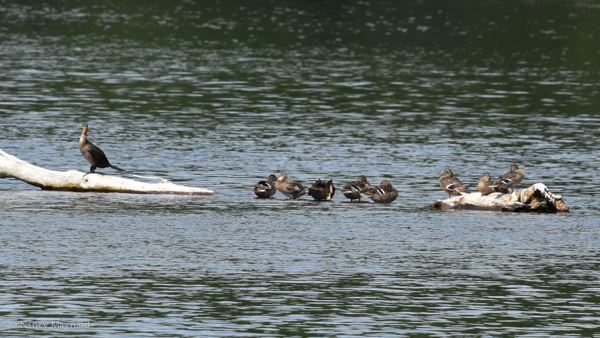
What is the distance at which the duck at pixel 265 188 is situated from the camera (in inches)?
1013

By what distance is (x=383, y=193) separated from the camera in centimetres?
2494

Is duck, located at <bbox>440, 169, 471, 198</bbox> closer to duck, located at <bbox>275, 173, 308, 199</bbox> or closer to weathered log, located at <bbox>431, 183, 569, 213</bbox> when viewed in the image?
weathered log, located at <bbox>431, 183, 569, 213</bbox>

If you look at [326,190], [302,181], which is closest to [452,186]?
[326,190]

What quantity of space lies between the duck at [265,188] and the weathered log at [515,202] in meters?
3.83

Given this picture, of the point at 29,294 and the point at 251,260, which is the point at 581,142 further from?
the point at 29,294

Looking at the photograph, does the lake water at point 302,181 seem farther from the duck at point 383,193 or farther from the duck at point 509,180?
the duck at point 509,180

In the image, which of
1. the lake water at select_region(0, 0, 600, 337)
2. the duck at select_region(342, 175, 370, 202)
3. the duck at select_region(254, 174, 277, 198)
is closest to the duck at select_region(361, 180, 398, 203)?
the duck at select_region(342, 175, 370, 202)

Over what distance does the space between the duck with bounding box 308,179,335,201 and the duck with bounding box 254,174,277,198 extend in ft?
3.15

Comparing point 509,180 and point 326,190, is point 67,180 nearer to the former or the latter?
point 326,190

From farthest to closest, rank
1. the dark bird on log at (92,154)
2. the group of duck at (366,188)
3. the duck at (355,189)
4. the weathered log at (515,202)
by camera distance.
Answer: the dark bird on log at (92,154), the duck at (355,189), the group of duck at (366,188), the weathered log at (515,202)

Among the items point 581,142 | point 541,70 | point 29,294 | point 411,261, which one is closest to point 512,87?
point 541,70

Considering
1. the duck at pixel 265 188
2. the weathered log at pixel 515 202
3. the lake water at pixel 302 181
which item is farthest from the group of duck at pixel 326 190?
the weathered log at pixel 515 202

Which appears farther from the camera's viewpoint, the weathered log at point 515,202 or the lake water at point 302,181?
the weathered log at point 515,202

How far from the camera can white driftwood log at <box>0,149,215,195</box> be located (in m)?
25.7
